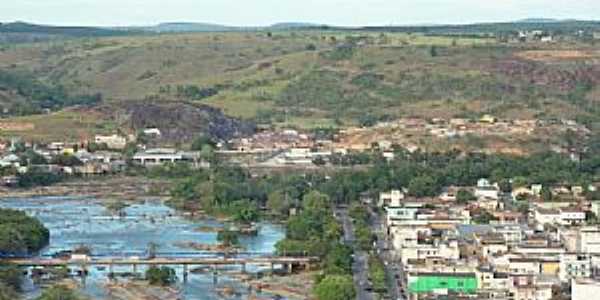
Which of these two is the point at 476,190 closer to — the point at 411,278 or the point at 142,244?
the point at 142,244

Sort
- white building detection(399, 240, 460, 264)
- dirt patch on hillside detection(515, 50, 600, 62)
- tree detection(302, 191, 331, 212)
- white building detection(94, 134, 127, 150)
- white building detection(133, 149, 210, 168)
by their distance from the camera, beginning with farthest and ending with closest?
1. dirt patch on hillside detection(515, 50, 600, 62)
2. white building detection(94, 134, 127, 150)
3. white building detection(133, 149, 210, 168)
4. tree detection(302, 191, 331, 212)
5. white building detection(399, 240, 460, 264)

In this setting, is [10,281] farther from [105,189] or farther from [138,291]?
[105,189]

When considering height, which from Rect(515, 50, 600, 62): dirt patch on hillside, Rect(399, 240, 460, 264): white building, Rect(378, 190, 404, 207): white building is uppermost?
Rect(515, 50, 600, 62): dirt patch on hillside

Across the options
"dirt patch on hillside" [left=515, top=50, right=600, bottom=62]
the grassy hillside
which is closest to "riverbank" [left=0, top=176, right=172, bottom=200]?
the grassy hillside

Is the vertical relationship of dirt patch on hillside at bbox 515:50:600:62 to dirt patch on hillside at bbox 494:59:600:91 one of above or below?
above

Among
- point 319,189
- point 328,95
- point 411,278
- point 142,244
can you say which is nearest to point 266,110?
point 328,95

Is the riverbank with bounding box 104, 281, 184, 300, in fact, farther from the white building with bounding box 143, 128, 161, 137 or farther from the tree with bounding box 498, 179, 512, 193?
the white building with bounding box 143, 128, 161, 137

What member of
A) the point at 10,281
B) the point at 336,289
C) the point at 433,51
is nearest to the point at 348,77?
the point at 433,51
